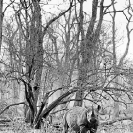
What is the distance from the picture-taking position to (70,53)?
63.3ft

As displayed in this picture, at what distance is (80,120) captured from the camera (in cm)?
867

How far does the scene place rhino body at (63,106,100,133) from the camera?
822 cm

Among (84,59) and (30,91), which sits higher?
(84,59)

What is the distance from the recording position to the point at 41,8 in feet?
53.9

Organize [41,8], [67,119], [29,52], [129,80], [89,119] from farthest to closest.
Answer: [41,8]
[29,52]
[129,80]
[67,119]
[89,119]

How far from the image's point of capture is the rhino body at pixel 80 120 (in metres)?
8.22

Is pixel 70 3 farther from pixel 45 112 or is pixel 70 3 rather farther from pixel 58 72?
pixel 45 112

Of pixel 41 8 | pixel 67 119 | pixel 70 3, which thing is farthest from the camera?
pixel 70 3

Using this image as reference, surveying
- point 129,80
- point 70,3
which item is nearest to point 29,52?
point 129,80

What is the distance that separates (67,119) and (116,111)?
19763 mm

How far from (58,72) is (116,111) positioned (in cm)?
1549

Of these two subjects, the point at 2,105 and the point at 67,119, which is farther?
the point at 2,105

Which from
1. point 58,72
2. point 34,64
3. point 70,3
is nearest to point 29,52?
point 34,64

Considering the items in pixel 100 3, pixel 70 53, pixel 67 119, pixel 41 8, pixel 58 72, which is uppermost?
pixel 100 3
